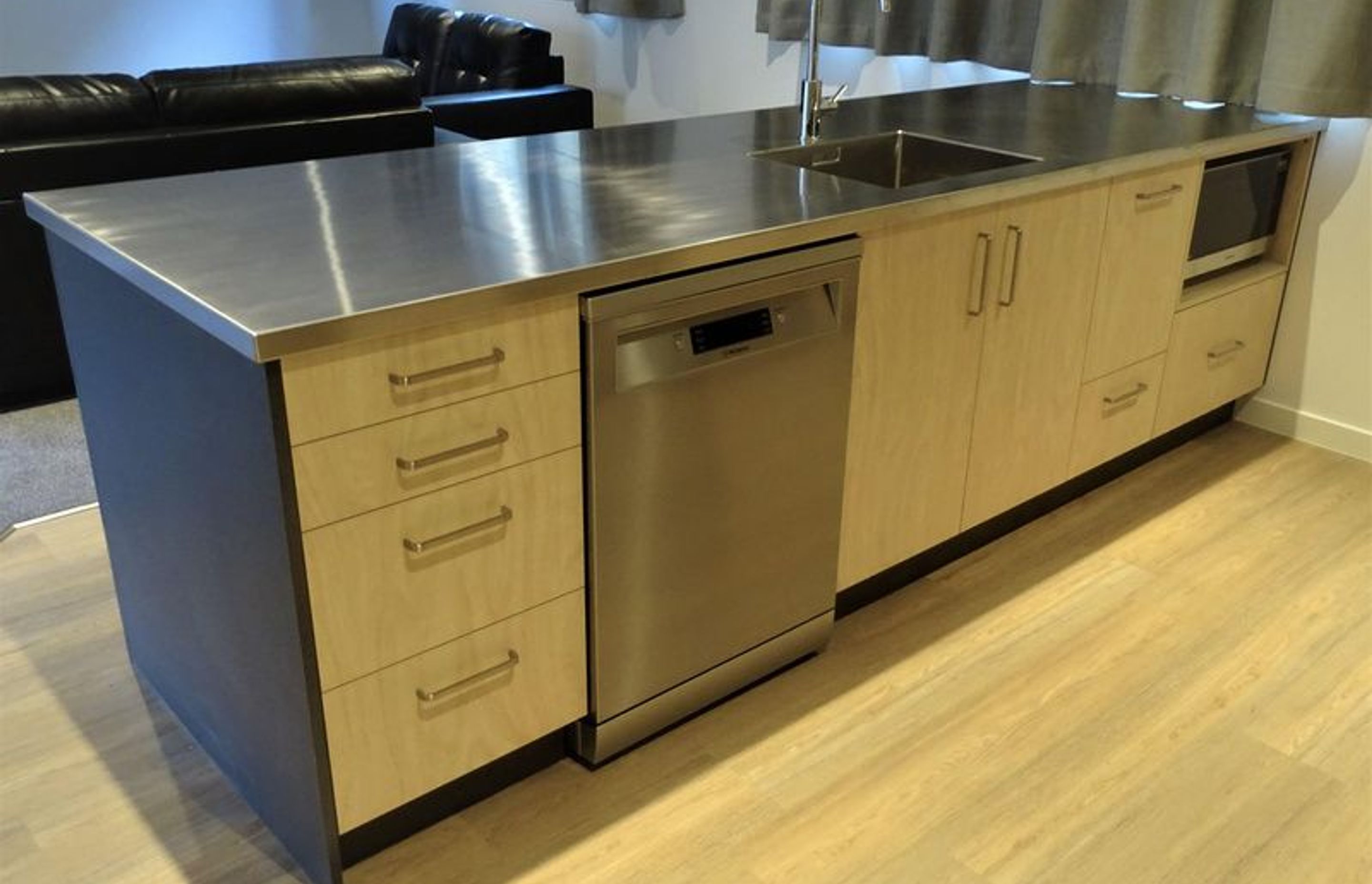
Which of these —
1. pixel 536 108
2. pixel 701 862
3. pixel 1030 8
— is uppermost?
pixel 1030 8

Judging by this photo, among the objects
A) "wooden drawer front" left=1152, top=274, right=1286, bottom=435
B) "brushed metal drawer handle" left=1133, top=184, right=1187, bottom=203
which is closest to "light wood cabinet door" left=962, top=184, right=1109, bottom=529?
"brushed metal drawer handle" left=1133, top=184, right=1187, bottom=203

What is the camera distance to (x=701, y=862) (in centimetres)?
176

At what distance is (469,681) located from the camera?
1696mm

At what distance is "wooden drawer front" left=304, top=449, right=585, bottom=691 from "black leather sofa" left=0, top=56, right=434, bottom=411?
1.95m

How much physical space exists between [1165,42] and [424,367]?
2327 millimetres

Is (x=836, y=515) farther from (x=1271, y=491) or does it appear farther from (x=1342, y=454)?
(x=1342, y=454)

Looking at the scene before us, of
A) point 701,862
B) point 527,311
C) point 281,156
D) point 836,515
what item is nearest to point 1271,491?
point 836,515

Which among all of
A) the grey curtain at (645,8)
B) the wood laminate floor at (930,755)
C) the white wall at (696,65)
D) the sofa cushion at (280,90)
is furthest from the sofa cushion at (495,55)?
the wood laminate floor at (930,755)

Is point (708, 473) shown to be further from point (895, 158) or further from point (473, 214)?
point (895, 158)

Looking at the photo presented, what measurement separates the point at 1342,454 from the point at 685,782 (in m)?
2.17

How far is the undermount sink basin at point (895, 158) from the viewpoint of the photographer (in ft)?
8.04

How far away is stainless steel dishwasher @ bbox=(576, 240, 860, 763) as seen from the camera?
1719mm

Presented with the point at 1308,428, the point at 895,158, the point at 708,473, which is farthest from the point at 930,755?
the point at 1308,428

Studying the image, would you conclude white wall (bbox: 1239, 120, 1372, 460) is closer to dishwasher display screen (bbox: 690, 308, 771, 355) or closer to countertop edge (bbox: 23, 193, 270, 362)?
dishwasher display screen (bbox: 690, 308, 771, 355)
